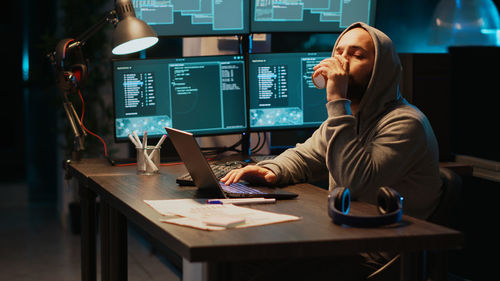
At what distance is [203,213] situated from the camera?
1710 millimetres

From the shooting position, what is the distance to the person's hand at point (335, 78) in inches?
83.1

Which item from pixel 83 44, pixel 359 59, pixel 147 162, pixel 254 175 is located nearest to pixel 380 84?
pixel 359 59

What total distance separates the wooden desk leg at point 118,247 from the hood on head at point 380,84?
2.92ft

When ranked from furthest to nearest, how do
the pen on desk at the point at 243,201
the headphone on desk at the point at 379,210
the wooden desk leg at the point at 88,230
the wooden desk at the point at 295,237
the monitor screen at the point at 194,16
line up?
the monitor screen at the point at 194,16 → the wooden desk leg at the point at 88,230 → the pen on desk at the point at 243,201 → the headphone on desk at the point at 379,210 → the wooden desk at the point at 295,237

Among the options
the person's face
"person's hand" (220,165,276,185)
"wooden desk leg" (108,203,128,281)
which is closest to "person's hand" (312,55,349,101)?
the person's face

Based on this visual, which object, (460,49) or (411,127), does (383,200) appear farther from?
(460,49)

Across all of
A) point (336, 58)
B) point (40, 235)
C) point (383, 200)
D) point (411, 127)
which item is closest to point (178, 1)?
point (336, 58)

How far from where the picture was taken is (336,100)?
2.07 meters

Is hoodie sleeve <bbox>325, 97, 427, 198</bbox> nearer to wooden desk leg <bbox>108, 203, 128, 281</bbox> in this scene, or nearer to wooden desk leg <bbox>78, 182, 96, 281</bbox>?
wooden desk leg <bbox>108, 203, 128, 281</bbox>

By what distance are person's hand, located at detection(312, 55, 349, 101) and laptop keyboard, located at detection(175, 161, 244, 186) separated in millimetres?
493

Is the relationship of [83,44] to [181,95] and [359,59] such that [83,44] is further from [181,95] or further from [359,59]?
[359,59]

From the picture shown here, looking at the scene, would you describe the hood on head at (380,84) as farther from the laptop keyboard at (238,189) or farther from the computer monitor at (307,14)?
the computer monitor at (307,14)

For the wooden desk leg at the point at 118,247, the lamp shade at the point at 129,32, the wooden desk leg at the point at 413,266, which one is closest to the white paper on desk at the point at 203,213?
the wooden desk leg at the point at 413,266

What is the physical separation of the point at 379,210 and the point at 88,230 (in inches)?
57.3
